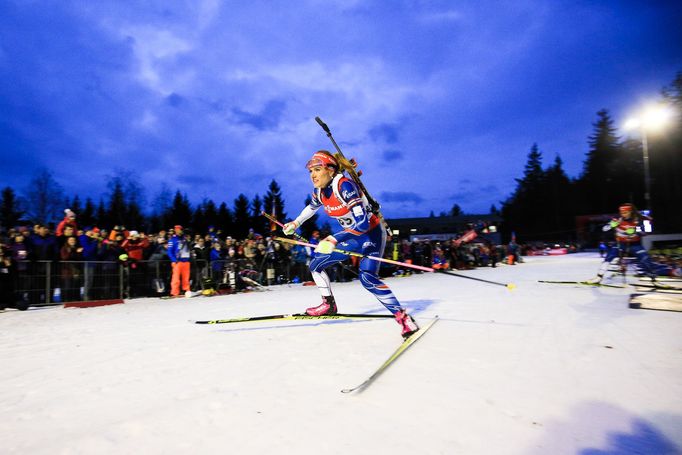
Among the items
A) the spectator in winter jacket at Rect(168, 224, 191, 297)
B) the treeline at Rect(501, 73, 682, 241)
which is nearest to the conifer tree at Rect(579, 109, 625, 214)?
the treeline at Rect(501, 73, 682, 241)

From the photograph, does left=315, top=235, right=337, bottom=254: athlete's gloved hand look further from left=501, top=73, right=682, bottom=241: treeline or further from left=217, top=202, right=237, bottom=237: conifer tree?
left=501, top=73, right=682, bottom=241: treeline

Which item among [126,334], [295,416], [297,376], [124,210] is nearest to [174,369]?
[297,376]

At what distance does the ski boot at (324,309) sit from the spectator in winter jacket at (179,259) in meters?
7.05

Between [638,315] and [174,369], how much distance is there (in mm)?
6550

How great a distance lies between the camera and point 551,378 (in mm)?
2814

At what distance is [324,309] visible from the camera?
5.20 meters

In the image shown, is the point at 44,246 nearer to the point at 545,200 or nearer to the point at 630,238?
the point at 630,238

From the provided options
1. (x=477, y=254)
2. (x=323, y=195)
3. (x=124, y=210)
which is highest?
(x=124, y=210)

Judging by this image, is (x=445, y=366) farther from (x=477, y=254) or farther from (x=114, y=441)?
(x=477, y=254)

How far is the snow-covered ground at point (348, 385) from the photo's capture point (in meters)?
1.95

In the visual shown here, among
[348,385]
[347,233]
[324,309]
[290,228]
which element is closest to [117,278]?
[290,228]

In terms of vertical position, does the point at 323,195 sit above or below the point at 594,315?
above

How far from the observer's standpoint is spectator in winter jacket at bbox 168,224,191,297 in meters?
10.6

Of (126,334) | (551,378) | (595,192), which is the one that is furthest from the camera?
(595,192)
